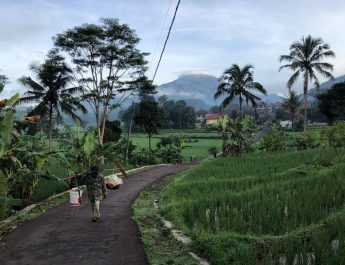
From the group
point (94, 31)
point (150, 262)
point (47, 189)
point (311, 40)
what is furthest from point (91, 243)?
point (311, 40)

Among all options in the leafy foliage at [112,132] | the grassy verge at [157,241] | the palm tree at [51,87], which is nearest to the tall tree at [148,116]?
the leafy foliage at [112,132]

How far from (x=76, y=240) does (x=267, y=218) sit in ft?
12.6

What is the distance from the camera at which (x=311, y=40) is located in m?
44.9

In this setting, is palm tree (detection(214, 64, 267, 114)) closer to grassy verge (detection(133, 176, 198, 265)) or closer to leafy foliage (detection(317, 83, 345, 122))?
leafy foliage (detection(317, 83, 345, 122))

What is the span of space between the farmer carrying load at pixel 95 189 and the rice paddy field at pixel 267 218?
1.60 m

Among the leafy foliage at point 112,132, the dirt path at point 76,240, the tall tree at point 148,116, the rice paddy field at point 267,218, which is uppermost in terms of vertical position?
the tall tree at point 148,116

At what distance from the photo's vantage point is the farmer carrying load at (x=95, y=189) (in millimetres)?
10188

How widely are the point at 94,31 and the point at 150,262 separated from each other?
26074mm

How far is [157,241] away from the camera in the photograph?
322 inches

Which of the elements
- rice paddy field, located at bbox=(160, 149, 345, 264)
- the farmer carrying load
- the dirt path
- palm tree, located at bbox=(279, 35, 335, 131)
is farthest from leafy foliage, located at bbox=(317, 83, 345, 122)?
the farmer carrying load

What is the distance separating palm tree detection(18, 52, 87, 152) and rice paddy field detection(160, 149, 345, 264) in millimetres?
19772

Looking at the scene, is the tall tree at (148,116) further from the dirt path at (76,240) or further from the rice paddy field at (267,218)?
the dirt path at (76,240)

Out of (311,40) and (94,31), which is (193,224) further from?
(311,40)

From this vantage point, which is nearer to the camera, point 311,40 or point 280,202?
point 280,202
